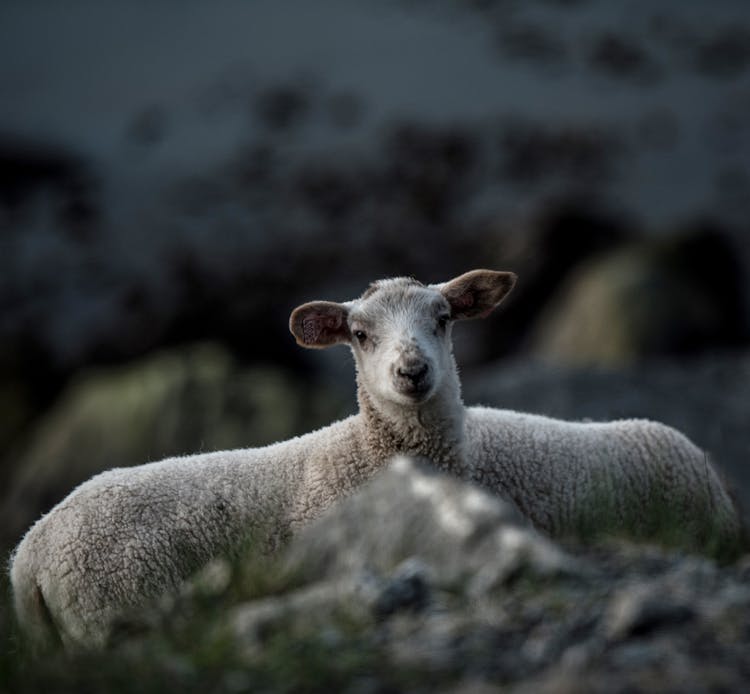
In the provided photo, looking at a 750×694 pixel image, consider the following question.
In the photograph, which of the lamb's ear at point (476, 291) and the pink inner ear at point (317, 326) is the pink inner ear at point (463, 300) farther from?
the pink inner ear at point (317, 326)

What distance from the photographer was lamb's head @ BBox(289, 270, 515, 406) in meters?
5.90

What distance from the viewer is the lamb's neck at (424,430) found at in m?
6.26

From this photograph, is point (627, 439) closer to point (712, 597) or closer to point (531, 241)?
point (712, 597)

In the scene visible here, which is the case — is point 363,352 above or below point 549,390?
above

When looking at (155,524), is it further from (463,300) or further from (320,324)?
(463,300)

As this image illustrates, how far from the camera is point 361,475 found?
20.6 feet

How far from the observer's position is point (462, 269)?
20.5 meters

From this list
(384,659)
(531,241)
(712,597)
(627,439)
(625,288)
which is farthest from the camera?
(531,241)

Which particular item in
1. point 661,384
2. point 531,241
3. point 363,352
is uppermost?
point 531,241

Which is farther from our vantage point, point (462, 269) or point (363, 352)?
point (462, 269)

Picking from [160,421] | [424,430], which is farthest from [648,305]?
[424,430]

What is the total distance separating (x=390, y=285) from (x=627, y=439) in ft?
5.76

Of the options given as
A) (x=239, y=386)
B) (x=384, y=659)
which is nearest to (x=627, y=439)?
(x=384, y=659)

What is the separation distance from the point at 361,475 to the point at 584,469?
53.4 inches
